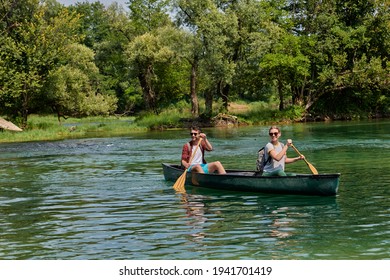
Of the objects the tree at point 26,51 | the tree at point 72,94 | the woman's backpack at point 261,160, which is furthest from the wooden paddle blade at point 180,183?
the tree at point 72,94

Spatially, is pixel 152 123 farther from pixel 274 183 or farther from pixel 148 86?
pixel 274 183

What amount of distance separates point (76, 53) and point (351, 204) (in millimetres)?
40024

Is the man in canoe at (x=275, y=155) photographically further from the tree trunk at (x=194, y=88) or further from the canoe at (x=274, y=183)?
the tree trunk at (x=194, y=88)

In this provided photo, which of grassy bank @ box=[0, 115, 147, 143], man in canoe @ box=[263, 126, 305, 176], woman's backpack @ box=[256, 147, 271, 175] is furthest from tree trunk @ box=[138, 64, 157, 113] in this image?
man in canoe @ box=[263, 126, 305, 176]

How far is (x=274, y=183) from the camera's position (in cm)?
1447

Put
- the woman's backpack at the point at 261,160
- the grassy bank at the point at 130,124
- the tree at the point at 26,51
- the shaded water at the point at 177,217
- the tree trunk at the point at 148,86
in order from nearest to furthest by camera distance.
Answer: the shaded water at the point at 177,217
the woman's backpack at the point at 261,160
the grassy bank at the point at 130,124
the tree at the point at 26,51
the tree trunk at the point at 148,86

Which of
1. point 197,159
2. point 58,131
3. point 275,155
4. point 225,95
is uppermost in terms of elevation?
point 225,95

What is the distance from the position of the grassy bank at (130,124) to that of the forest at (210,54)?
4.00ft

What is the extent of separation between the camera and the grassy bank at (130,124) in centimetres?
4219

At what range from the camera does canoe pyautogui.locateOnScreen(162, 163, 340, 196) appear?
1386 centimetres

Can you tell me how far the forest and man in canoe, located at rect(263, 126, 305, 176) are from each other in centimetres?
3102

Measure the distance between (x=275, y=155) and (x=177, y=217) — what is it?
301 centimetres

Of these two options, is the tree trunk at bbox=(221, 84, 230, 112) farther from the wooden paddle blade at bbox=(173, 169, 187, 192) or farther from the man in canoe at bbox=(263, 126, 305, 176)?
the man in canoe at bbox=(263, 126, 305, 176)

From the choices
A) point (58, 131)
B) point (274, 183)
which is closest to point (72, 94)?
point (58, 131)
